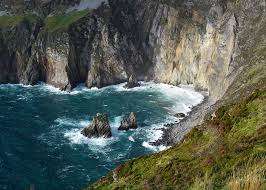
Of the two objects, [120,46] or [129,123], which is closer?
[129,123]

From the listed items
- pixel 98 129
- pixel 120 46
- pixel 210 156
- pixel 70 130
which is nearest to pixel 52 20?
pixel 120 46

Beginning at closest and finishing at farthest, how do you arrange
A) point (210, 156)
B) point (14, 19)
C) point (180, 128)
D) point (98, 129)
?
1. point (210, 156)
2. point (180, 128)
3. point (98, 129)
4. point (14, 19)

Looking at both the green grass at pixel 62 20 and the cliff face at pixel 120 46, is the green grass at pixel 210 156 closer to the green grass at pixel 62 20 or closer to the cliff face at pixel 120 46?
the cliff face at pixel 120 46

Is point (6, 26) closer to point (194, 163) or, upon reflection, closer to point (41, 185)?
point (41, 185)

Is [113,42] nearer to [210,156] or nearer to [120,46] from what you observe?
[120,46]

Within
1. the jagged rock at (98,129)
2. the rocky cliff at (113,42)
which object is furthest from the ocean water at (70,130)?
the rocky cliff at (113,42)

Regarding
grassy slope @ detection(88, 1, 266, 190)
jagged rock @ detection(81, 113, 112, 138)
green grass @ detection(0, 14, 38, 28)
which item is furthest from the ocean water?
grassy slope @ detection(88, 1, 266, 190)

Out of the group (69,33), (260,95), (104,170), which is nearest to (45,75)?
(69,33)
